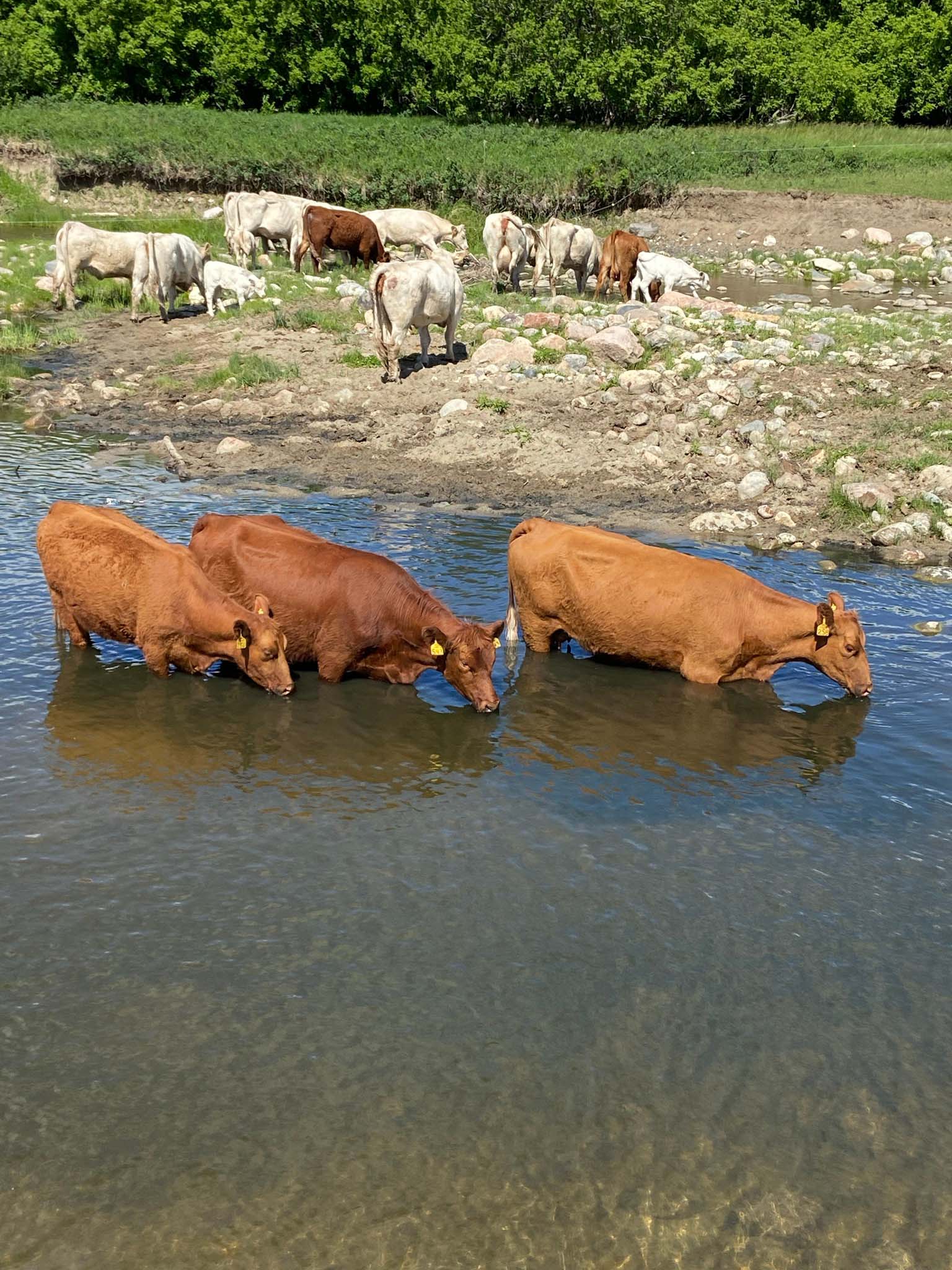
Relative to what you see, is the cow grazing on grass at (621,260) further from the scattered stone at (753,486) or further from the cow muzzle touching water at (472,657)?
the cow muzzle touching water at (472,657)

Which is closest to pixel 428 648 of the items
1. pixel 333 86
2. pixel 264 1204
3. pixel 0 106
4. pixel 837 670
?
pixel 837 670

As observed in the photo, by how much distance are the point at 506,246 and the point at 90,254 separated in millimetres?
8681

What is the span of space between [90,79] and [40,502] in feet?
169

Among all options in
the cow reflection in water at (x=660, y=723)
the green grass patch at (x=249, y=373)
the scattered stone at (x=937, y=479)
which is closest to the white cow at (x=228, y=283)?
the green grass patch at (x=249, y=373)

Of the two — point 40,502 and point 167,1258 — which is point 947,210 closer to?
point 40,502

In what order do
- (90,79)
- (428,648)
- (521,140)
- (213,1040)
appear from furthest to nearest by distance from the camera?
(90,79)
(521,140)
(428,648)
(213,1040)

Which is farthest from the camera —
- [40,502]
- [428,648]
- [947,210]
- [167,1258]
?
[947,210]

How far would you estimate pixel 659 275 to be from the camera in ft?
90.1

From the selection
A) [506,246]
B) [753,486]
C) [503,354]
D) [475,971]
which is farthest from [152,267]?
[475,971]

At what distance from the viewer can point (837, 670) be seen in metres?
9.91

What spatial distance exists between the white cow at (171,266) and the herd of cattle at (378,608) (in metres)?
15.4

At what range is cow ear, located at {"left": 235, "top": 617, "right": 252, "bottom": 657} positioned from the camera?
30.5ft

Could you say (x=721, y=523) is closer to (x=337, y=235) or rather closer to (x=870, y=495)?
(x=870, y=495)

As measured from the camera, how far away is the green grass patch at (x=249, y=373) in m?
18.8
